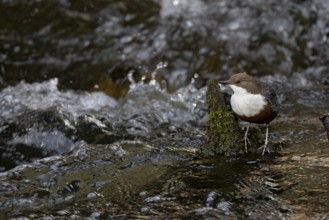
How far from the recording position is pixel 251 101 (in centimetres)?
416

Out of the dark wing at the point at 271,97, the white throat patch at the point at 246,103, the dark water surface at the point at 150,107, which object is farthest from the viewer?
the dark wing at the point at 271,97

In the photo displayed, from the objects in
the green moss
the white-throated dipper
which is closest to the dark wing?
the white-throated dipper

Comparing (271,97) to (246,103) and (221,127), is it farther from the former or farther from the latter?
(221,127)

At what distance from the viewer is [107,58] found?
294 inches

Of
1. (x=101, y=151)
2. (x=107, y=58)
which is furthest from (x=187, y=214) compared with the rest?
(x=107, y=58)

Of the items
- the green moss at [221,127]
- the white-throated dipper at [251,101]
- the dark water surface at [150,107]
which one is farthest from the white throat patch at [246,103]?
the dark water surface at [150,107]

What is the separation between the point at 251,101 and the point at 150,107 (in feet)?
7.16

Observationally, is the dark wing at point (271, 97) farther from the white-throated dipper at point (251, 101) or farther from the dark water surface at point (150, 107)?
the dark water surface at point (150, 107)

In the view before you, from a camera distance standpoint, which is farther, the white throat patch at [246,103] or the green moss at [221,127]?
the green moss at [221,127]

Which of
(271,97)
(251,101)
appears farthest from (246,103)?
(271,97)

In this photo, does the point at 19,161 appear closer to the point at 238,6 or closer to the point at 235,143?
the point at 235,143

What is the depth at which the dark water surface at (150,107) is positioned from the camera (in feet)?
12.1

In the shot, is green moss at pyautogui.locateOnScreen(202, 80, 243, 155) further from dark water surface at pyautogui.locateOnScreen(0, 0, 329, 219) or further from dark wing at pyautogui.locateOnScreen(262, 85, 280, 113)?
dark wing at pyautogui.locateOnScreen(262, 85, 280, 113)

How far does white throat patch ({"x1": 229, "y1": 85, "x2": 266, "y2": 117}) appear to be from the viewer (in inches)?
163
